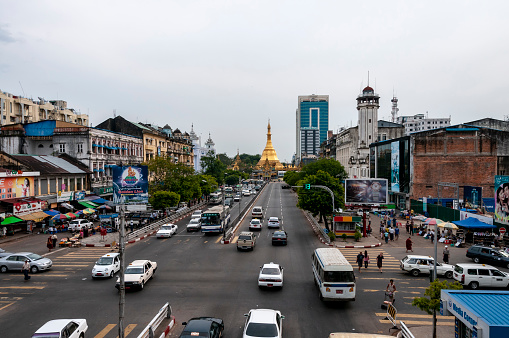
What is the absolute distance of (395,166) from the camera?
6019 centimetres

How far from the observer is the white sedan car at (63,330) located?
12.3m

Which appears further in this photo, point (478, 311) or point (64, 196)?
point (64, 196)

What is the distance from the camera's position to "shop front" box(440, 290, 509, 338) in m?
9.34

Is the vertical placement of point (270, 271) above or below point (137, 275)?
above

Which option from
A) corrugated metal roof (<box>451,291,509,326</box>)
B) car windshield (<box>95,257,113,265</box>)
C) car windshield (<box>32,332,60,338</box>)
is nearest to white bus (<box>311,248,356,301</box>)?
corrugated metal roof (<box>451,291,509,326</box>)

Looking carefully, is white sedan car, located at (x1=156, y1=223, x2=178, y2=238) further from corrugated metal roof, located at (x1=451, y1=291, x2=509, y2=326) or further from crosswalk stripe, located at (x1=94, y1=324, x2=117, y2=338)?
corrugated metal roof, located at (x1=451, y1=291, x2=509, y2=326)

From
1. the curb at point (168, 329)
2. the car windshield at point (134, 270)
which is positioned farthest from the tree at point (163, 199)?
the curb at point (168, 329)

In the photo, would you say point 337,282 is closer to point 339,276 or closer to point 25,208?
point 339,276

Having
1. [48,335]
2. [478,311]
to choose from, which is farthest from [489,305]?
[48,335]

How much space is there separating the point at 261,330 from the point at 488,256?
2131 cm

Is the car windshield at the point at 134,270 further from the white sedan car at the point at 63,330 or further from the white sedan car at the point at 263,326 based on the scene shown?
the white sedan car at the point at 263,326

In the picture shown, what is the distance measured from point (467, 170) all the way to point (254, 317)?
5175cm

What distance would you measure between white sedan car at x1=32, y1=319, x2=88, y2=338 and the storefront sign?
96.0 feet

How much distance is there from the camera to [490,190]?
53.8m
